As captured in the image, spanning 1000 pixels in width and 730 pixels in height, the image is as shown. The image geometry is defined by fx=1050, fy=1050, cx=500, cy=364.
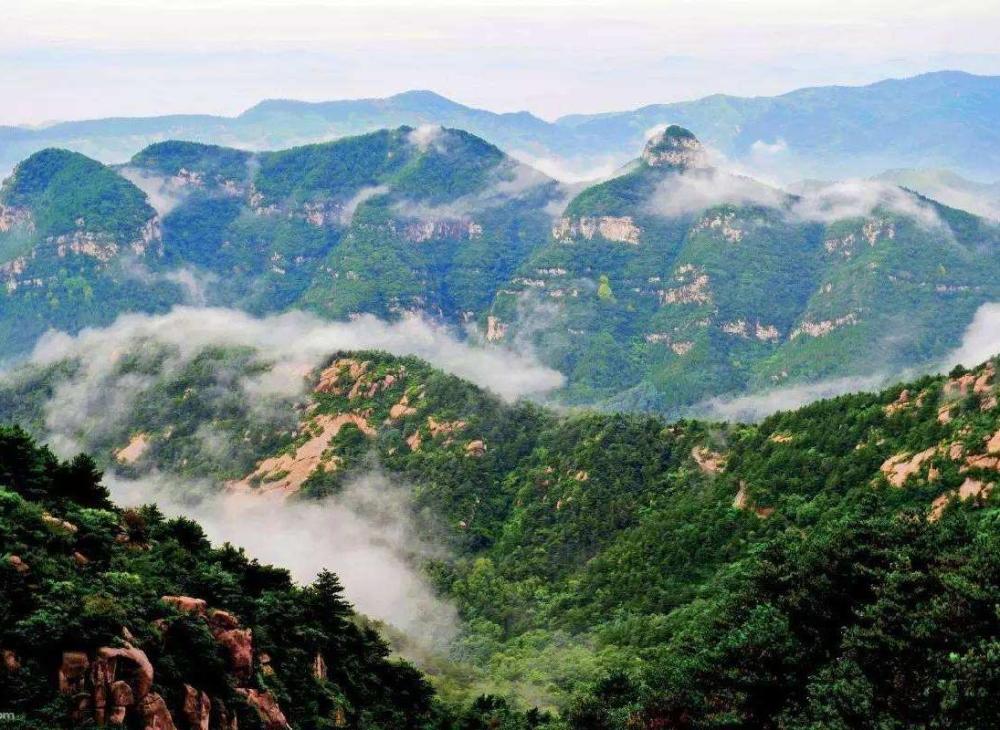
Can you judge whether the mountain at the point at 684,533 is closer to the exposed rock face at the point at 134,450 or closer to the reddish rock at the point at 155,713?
the exposed rock face at the point at 134,450

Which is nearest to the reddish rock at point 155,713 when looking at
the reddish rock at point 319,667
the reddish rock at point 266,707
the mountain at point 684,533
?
the mountain at point 684,533

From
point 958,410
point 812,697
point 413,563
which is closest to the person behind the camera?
point 812,697

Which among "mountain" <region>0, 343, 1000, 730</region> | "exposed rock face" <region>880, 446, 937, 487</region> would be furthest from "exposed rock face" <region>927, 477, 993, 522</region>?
"exposed rock face" <region>880, 446, 937, 487</region>

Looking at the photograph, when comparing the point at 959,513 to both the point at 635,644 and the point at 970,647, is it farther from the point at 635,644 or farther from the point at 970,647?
the point at 635,644

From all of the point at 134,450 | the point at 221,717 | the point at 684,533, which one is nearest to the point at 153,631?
the point at 221,717

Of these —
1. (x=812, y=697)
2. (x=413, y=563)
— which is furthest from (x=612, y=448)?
(x=812, y=697)

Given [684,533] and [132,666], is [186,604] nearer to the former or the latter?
[132,666]
